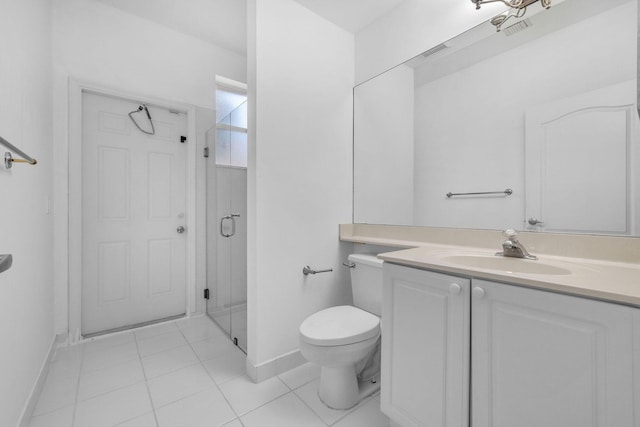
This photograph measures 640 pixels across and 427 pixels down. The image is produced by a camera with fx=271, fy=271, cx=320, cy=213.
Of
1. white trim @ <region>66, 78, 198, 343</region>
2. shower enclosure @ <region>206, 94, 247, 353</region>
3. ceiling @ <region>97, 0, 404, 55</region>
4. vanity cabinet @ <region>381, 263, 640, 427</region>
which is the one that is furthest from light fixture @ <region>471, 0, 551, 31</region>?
white trim @ <region>66, 78, 198, 343</region>

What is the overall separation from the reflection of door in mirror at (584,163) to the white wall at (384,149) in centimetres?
70

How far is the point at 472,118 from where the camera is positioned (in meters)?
1.61

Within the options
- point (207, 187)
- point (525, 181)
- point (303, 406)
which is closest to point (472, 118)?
point (525, 181)

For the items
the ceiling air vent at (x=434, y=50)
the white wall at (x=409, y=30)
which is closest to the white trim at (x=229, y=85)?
the white wall at (x=409, y=30)

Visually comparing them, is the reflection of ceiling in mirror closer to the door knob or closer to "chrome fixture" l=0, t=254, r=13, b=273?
the door knob

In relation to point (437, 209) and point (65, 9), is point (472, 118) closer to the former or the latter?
point (437, 209)

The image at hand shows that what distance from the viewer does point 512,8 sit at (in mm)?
1372

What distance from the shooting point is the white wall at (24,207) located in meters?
1.10

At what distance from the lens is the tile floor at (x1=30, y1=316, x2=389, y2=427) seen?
1.35m

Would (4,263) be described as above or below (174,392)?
above

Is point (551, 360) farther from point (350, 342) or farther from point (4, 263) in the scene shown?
point (4, 263)

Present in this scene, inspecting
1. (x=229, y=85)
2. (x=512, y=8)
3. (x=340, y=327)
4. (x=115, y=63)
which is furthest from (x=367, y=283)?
(x=115, y=63)

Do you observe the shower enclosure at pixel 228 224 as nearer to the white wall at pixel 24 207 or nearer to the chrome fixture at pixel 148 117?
the chrome fixture at pixel 148 117

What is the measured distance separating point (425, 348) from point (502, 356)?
0.27 metres
